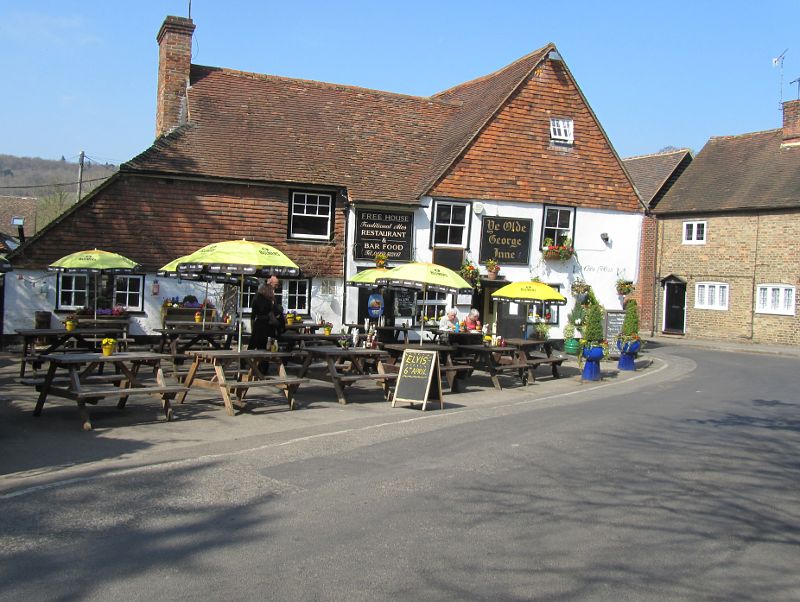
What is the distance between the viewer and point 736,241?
37125 millimetres

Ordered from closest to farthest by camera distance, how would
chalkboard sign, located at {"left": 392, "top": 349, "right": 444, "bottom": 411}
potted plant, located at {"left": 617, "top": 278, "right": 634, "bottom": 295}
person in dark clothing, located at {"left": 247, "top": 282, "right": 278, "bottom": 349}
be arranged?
chalkboard sign, located at {"left": 392, "top": 349, "right": 444, "bottom": 411}, person in dark clothing, located at {"left": 247, "top": 282, "right": 278, "bottom": 349}, potted plant, located at {"left": 617, "top": 278, "right": 634, "bottom": 295}

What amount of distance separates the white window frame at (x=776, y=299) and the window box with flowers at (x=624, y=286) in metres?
11.9

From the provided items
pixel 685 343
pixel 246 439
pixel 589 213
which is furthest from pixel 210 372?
pixel 685 343

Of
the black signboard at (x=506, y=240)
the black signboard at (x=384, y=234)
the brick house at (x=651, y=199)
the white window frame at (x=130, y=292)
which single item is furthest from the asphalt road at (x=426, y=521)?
the brick house at (x=651, y=199)

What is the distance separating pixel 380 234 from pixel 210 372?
382 inches

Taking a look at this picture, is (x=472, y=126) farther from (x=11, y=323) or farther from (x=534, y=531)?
(x=534, y=531)

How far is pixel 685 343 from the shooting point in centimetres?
3578

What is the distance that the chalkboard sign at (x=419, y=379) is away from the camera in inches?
549

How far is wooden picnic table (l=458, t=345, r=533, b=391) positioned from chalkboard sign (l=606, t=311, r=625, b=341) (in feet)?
26.2

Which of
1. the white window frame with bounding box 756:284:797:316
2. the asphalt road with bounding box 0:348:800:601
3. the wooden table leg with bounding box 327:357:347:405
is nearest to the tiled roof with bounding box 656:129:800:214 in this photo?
the white window frame with bounding box 756:284:797:316

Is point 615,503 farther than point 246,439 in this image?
No

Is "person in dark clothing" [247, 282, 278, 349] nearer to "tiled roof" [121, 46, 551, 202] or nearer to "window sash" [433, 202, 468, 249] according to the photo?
"tiled roof" [121, 46, 551, 202]

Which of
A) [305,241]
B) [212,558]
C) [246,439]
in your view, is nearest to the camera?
[212,558]

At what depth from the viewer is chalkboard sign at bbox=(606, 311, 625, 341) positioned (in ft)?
86.5
